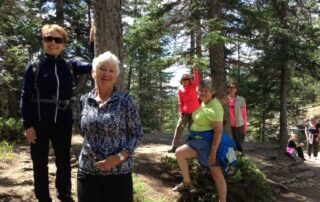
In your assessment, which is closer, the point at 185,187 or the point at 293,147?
the point at 185,187

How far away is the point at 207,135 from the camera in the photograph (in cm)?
636

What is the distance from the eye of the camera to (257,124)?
88.2 feet

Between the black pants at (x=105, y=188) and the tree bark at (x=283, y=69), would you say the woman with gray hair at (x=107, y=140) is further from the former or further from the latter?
the tree bark at (x=283, y=69)

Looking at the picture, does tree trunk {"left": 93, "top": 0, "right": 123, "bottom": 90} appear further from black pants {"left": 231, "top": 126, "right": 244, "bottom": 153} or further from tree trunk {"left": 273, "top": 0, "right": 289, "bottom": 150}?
tree trunk {"left": 273, "top": 0, "right": 289, "bottom": 150}

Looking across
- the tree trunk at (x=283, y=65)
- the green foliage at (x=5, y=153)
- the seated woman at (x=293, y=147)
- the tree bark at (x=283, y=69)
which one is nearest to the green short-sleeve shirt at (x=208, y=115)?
the green foliage at (x=5, y=153)

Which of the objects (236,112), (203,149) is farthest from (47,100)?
(236,112)

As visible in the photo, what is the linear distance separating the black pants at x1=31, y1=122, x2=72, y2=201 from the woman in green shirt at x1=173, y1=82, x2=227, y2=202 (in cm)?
231

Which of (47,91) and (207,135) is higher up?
(47,91)

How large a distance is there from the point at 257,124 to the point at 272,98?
6.41m

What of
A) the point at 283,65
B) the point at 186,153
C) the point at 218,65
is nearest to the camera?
the point at 186,153

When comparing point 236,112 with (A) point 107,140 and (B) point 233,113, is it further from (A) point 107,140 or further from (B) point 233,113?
(A) point 107,140

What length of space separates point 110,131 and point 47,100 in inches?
54.4

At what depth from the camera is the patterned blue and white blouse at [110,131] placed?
3.33m

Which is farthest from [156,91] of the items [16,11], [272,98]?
[16,11]
